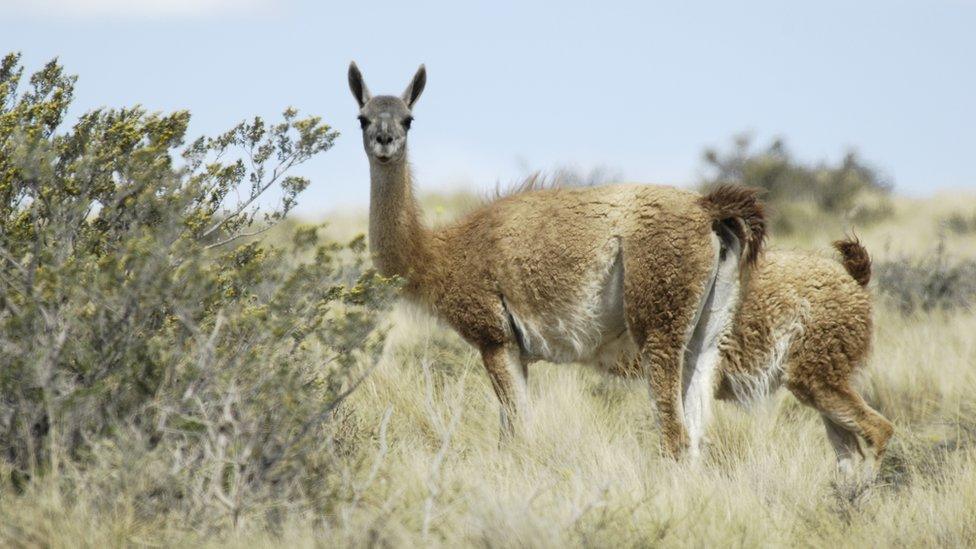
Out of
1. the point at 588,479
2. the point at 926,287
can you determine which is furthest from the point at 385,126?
the point at 926,287

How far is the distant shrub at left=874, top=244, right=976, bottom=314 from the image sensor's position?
1232cm

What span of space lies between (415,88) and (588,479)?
113 inches

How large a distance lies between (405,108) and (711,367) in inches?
92.4

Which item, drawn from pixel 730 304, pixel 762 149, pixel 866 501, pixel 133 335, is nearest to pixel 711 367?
pixel 730 304

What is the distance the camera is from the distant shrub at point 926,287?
12.3m

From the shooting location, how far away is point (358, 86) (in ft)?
23.0

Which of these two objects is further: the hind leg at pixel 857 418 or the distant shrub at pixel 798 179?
the distant shrub at pixel 798 179

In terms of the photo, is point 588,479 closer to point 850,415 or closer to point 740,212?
point 740,212

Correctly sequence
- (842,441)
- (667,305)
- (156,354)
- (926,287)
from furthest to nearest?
(926,287)
(842,441)
(667,305)
(156,354)

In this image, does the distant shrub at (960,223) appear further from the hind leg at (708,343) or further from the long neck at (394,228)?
the long neck at (394,228)

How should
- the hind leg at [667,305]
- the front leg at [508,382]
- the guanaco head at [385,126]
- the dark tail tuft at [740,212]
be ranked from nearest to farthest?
the hind leg at [667,305]
the dark tail tuft at [740,212]
the front leg at [508,382]
the guanaco head at [385,126]

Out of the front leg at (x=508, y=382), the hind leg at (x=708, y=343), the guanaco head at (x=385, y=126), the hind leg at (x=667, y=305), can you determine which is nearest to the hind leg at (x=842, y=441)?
the hind leg at (x=708, y=343)

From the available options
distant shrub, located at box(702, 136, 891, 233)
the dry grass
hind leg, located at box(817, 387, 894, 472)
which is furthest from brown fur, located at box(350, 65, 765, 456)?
distant shrub, located at box(702, 136, 891, 233)

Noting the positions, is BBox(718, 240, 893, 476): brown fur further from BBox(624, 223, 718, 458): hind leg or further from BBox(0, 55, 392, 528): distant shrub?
BBox(0, 55, 392, 528): distant shrub
